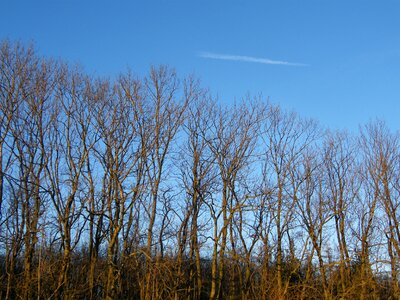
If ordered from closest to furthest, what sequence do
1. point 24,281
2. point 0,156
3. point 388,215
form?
point 24,281, point 0,156, point 388,215

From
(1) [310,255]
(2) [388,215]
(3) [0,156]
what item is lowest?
(1) [310,255]

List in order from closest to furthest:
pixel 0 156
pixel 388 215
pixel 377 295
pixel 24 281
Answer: pixel 24 281, pixel 0 156, pixel 377 295, pixel 388 215

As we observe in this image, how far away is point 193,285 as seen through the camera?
19562mm

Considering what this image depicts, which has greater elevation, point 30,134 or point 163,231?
point 30,134

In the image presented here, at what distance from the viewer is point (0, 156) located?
16.8 metres

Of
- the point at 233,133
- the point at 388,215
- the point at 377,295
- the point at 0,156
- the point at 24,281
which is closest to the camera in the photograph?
the point at 24,281

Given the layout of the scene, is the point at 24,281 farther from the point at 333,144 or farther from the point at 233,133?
the point at 333,144

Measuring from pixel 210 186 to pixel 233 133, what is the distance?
2480mm

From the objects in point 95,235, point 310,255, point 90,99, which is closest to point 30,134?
point 90,99

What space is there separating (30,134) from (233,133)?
8.07 metres

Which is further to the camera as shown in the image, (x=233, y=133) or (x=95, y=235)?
(x=233, y=133)

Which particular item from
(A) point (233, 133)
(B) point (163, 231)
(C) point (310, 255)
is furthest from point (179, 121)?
(C) point (310, 255)

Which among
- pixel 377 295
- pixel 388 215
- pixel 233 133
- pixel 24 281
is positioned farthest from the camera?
pixel 388 215

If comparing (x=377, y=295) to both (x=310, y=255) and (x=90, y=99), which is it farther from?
(x=90, y=99)
